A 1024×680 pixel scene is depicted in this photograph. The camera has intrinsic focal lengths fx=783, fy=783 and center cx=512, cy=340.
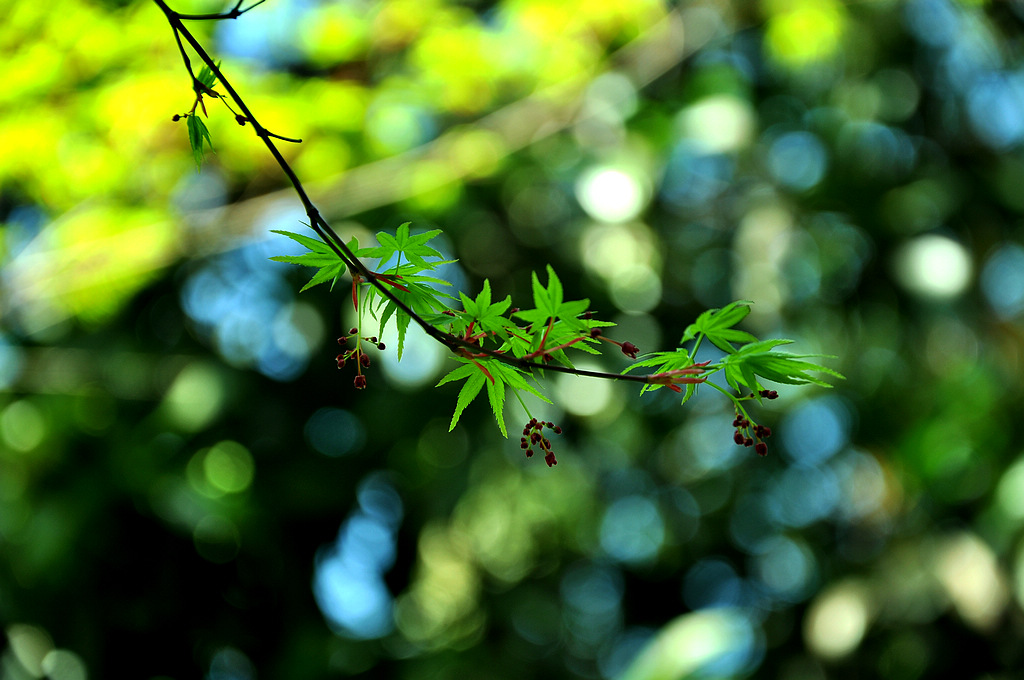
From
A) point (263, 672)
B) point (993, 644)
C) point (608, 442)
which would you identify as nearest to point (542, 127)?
point (608, 442)

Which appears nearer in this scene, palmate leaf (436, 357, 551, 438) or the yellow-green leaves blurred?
palmate leaf (436, 357, 551, 438)

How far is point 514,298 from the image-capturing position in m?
3.44

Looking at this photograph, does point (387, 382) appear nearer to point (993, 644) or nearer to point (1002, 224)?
point (993, 644)

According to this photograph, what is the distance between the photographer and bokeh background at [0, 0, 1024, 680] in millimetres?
2578

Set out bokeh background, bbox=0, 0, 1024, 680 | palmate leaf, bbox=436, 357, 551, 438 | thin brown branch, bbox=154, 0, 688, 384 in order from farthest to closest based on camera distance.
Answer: bokeh background, bbox=0, 0, 1024, 680 → palmate leaf, bbox=436, 357, 551, 438 → thin brown branch, bbox=154, 0, 688, 384

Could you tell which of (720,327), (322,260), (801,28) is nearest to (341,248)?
(322,260)

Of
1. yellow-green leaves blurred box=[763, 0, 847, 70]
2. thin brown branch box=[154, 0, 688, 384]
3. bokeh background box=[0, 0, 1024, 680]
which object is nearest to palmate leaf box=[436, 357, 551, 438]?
thin brown branch box=[154, 0, 688, 384]

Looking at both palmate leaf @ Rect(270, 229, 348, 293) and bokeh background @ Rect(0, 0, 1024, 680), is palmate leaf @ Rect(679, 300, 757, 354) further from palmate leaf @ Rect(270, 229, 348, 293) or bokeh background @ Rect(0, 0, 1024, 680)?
bokeh background @ Rect(0, 0, 1024, 680)

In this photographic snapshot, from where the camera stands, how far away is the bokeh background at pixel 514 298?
258cm

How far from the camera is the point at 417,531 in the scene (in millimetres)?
3500

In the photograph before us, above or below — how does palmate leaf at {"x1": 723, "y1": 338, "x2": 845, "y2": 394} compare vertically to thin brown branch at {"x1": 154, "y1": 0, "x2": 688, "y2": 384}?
below

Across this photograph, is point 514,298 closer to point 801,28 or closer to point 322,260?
point 801,28

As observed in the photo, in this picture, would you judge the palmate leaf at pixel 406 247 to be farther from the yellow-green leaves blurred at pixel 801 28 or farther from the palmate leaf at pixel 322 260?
the yellow-green leaves blurred at pixel 801 28

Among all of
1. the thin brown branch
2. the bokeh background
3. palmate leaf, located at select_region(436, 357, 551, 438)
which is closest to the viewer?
the thin brown branch
